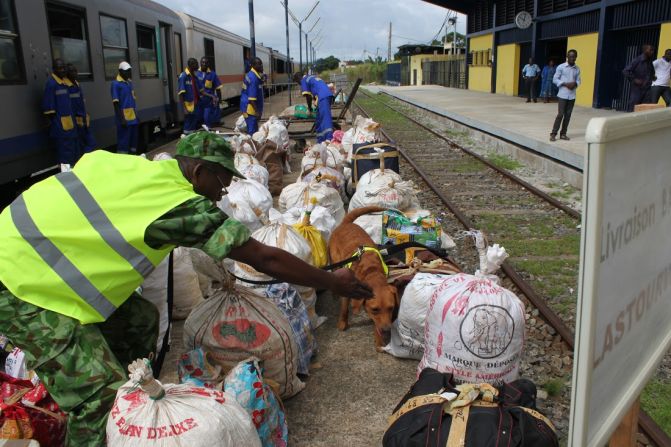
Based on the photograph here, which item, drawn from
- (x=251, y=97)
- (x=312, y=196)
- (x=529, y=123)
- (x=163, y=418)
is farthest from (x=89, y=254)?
(x=529, y=123)

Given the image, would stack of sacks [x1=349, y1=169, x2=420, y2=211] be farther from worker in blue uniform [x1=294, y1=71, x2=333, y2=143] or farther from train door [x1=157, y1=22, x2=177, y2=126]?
train door [x1=157, y1=22, x2=177, y2=126]

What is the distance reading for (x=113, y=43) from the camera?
1041 cm

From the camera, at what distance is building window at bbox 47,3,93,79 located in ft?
26.2

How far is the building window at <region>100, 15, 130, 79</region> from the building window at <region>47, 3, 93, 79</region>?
2.36 feet

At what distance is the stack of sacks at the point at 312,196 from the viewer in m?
5.73

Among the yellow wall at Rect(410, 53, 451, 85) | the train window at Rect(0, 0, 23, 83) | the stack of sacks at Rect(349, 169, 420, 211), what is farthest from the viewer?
the yellow wall at Rect(410, 53, 451, 85)

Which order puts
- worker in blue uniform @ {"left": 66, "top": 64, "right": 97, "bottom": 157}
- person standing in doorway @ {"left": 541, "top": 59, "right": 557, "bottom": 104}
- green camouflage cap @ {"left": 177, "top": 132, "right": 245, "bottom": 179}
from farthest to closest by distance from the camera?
1. person standing in doorway @ {"left": 541, "top": 59, "right": 557, "bottom": 104}
2. worker in blue uniform @ {"left": 66, "top": 64, "right": 97, "bottom": 157}
3. green camouflage cap @ {"left": 177, "top": 132, "right": 245, "bottom": 179}

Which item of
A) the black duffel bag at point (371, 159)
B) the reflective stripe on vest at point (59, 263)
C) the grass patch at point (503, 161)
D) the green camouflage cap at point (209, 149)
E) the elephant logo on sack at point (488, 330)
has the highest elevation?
the green camouflage cap at point (209, 149)

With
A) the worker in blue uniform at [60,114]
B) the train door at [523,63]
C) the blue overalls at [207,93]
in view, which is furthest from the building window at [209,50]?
the train door at [523,63]

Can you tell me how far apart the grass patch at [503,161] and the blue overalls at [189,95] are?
6832 mm

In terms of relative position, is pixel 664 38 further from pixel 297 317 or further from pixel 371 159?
pixel 297 317

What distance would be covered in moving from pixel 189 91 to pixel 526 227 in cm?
967

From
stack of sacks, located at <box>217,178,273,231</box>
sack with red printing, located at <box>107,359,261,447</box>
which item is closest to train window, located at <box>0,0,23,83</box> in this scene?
stack of sacks, located at <box>217,178,273,231</box>

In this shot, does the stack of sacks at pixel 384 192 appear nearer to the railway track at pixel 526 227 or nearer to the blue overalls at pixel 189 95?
the railway track at pixel 526 227
